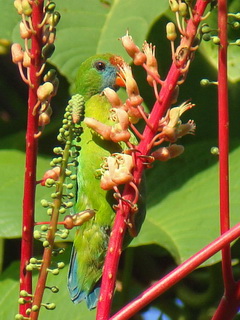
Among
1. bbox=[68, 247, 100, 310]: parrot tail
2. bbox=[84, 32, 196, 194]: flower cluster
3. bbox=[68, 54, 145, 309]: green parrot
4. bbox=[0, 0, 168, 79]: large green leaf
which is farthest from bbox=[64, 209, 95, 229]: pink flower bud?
bbox=[0, 0, 168, 79]: large green leaf

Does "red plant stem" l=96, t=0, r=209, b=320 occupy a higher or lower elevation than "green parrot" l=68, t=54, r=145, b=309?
higher

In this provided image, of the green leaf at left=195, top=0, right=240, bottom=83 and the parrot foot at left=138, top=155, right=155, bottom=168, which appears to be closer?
the parrot foot at left=138, top=155, right=155, bottom=168

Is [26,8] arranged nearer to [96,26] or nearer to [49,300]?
[49,300]

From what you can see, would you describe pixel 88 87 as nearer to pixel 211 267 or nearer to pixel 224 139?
pixel 211 267

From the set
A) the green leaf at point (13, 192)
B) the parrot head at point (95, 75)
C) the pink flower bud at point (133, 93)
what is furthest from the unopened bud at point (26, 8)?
the parrot head at point (95, 75)

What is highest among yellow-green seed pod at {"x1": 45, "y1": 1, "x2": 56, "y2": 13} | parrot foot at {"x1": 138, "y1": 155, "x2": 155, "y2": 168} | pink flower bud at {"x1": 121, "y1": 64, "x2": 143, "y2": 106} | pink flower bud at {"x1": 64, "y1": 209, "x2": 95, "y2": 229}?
yellow-green seed pod at {"x1": 45, "y1": 1, "x2": 56, "y2": 13}

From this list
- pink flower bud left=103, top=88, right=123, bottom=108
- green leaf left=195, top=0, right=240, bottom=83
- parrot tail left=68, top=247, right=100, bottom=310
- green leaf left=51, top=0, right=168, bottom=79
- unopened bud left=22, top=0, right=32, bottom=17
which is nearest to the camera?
unopened bud left=22, top=0, right=32, bottom=17

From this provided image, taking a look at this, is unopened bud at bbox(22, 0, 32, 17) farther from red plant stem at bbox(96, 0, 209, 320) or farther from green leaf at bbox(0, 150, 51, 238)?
green leaf at bbox(0, 150, 51, 238)

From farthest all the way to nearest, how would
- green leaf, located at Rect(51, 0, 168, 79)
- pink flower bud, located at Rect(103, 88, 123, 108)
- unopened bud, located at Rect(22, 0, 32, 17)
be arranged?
green leaf, located at Rect(51, 0, 168, 79) → pink flower bud, located at Rect(103, 88, 123, 108) → unopened bud, located at Rect(22, 0, 32, 17)
